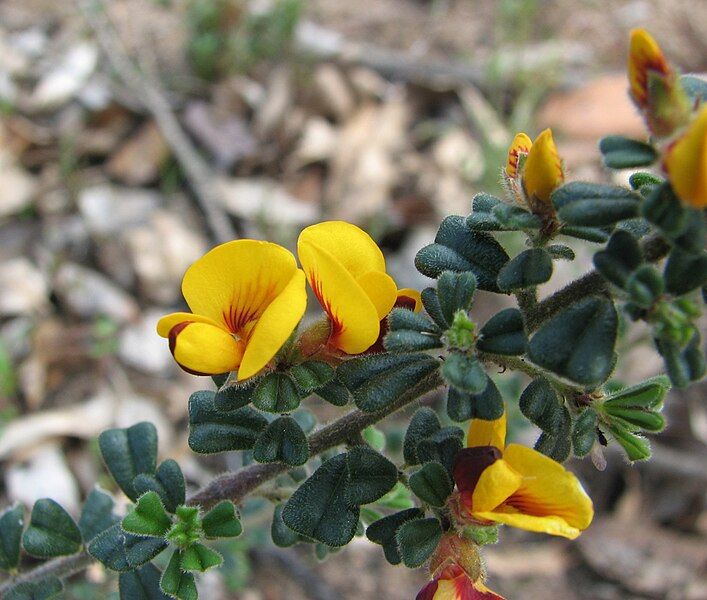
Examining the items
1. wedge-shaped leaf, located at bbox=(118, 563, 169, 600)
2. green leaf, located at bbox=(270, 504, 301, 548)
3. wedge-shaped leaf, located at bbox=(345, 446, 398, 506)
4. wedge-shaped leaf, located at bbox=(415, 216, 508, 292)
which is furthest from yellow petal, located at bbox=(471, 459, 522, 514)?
wedge-shaped leaf, located at bbox=(118, 563, 169, 600)

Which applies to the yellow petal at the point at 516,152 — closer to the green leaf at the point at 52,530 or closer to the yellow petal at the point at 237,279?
the yellow petal at the point at 237,279

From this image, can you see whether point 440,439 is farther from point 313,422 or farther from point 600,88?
point 600,88

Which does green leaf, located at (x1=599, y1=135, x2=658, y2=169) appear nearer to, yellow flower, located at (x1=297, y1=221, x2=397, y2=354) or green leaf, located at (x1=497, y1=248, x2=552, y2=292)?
green leaf, located at (x1=497, y1=248, x2=552, y2=292)

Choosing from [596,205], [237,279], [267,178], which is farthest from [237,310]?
[267,178]

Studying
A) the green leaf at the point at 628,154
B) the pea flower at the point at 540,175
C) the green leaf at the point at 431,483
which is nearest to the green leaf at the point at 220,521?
the green leaf at the point at 431,483

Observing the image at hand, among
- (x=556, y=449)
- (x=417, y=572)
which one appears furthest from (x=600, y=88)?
(x=556, y=449)

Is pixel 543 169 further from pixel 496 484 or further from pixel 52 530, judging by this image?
pixel 52 530
